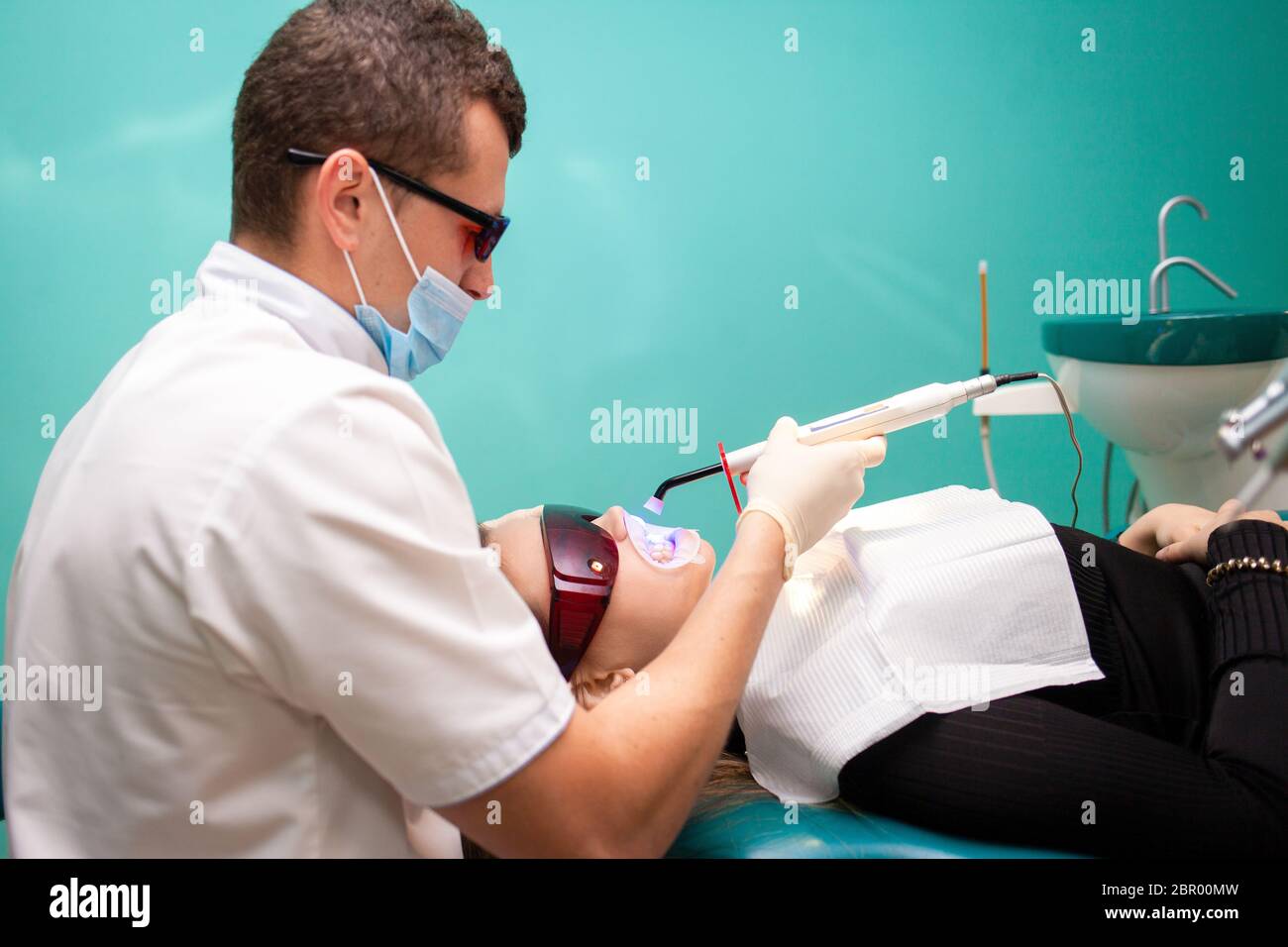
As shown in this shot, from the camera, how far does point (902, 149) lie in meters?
2.68

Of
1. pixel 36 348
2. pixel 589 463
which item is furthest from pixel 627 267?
pixel 36 348

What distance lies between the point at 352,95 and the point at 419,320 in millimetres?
244

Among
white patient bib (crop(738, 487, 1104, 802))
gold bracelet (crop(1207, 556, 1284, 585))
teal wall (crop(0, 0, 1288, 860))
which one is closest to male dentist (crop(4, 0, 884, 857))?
white patient bib (crop(738, 487, 1104, 802))

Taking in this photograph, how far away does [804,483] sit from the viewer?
1.19 m

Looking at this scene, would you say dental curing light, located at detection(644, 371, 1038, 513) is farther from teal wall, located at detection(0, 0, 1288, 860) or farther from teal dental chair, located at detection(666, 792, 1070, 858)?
teal wall, located at detection(0, 0, 1288, 860)

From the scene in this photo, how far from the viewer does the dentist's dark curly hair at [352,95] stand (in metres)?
0.99

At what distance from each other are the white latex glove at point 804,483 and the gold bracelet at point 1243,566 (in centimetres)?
47

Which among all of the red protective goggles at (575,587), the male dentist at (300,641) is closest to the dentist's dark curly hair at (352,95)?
the male dentist at (300,641)

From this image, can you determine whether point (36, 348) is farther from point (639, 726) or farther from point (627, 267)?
point (639, 726)

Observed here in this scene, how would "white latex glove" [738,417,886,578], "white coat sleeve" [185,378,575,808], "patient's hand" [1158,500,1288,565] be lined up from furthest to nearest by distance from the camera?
1. "patient's hand" [1158,500,1288,565]
2. "white latex glove" [738,417,886,578]
3. "white coat sleeve" [185,378,575,808]

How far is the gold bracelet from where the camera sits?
1302mm

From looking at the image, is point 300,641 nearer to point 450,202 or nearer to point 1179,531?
point 450,202

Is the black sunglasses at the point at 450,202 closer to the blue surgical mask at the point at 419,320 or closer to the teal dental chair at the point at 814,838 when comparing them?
the blue surgical mask at the point at 419,320

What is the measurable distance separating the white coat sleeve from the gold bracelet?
0.98 m
